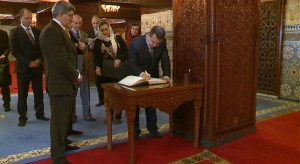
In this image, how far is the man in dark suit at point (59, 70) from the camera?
2.27 m

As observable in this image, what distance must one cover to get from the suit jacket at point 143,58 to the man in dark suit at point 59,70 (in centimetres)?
71

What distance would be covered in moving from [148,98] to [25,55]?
220 centimetres

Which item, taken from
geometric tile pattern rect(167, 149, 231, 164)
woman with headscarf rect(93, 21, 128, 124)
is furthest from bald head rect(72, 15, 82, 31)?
geometric tile pattern rect(167, 149, 231, 164)

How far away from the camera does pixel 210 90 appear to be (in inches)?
114

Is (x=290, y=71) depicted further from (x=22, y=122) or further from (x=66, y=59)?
(x=22, y=122)

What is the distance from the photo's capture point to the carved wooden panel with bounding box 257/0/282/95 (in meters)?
5.26

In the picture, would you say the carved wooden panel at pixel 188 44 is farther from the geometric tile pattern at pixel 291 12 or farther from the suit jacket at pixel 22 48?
the geometric tile pattern at pixel 291 12

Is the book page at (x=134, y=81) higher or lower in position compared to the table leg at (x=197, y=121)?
higher

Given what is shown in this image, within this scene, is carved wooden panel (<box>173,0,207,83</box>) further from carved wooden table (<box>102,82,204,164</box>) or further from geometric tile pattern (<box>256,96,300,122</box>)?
geometric tile pattern (<box>256,96,300,122</box>)

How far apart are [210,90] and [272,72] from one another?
3143 mm

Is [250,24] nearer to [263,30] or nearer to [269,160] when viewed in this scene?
[269,160]

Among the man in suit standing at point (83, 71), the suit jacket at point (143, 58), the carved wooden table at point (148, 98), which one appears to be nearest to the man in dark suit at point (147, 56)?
the suit jacket at point (143, 58)

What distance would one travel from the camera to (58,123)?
2424mm

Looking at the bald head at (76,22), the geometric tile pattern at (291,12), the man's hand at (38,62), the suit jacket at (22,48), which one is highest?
the geometric tile pattern at (291,12)
